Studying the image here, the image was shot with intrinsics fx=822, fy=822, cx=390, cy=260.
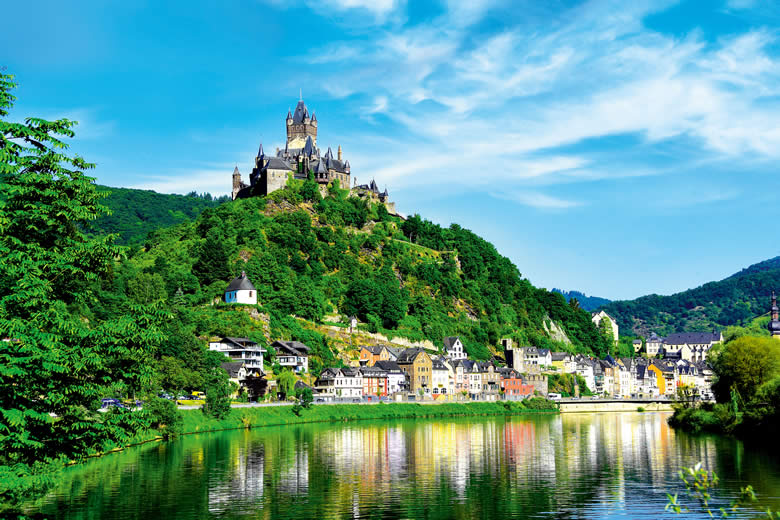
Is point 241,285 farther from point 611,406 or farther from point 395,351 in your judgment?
point 611,406

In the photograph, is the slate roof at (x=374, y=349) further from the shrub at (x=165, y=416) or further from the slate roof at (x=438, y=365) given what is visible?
the shrub at (x=165, y=416)

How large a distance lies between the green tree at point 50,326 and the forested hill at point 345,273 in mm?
75433

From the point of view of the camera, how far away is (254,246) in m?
141

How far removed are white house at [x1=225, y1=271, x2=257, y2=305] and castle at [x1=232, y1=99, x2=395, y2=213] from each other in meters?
39.0

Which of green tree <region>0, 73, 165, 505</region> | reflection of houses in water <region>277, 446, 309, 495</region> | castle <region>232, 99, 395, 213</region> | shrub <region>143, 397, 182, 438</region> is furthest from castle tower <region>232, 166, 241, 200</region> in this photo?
green tree <region>0, 73, 165, 505</region>

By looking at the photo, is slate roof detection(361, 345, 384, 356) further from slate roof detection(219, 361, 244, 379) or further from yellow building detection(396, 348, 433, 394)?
slate roof detection(219, 361, 244, 379)

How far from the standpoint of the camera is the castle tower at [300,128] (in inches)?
7160

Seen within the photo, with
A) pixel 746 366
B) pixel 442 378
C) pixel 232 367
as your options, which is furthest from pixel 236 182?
pixel 746 366

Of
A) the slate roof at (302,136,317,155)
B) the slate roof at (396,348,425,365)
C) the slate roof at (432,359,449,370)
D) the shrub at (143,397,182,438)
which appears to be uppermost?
the slate roof at (302,136,317,155)

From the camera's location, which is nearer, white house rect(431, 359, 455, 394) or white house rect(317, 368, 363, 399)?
white house rect(317, 368, 363, 399)

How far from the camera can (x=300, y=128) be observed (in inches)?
7205

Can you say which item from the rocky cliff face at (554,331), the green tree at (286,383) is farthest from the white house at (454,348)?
the green tree at (286,383)

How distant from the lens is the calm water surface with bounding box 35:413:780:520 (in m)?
39.9

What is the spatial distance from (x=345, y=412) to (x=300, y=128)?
9401cm
